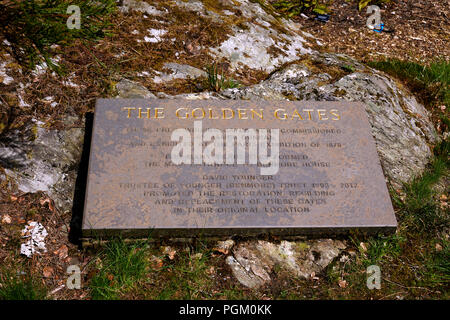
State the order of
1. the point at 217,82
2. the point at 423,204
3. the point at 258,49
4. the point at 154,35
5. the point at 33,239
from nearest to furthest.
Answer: the point at 33,239
the point at 423,204
the point at 217,82
the point at 154,35
the point at 258,49

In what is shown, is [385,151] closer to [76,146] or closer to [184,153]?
[184,153]

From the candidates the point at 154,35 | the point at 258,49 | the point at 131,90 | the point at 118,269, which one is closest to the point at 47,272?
the point at 118,269

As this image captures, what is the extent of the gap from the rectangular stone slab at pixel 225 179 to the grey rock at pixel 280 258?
5.9 inches

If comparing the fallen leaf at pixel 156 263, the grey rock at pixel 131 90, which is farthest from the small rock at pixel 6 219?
the grey rock at pixel 131 90

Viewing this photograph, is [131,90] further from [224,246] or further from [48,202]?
[224,246]

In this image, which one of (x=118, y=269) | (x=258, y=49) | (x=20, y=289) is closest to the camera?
(x=20, y=289)

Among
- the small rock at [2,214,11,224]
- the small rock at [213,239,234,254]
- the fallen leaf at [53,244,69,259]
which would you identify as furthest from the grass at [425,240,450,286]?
the small rock at [2,214,11,224]

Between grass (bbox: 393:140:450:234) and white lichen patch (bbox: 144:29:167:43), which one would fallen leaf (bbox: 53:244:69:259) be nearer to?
white lichen patch (bbox: 144:29:167:43)

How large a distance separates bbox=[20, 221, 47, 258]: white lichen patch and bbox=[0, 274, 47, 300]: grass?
21 cm

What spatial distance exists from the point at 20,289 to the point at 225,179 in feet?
5.04

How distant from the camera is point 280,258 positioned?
273 centimetres

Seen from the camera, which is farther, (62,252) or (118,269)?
(62,252)

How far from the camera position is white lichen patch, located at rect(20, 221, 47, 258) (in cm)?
260

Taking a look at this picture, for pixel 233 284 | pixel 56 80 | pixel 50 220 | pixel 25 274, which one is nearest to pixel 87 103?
pixel 56 80
